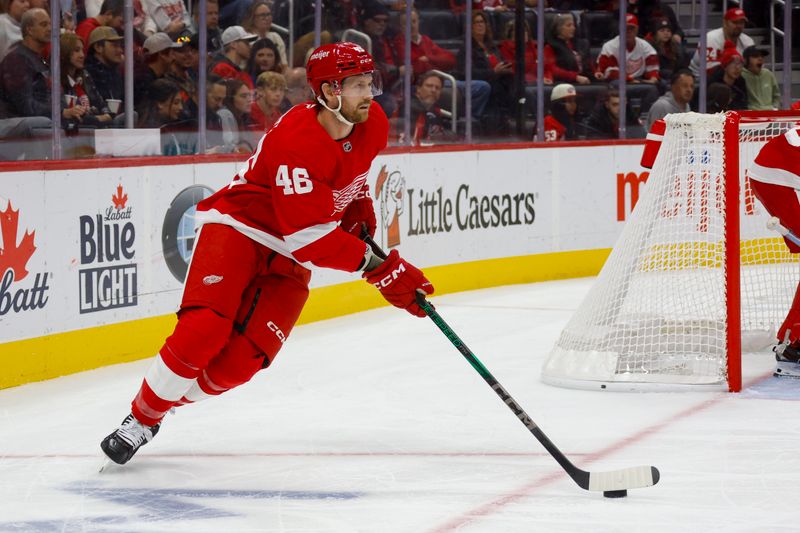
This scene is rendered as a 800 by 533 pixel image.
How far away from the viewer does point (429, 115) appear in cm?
714

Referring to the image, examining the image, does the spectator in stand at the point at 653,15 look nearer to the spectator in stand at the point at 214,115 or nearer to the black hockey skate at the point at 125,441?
the spectator in stand at the point at 214,115

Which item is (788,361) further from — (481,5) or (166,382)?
(481,5)

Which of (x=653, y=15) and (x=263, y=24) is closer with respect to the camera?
(x=263, y=24)

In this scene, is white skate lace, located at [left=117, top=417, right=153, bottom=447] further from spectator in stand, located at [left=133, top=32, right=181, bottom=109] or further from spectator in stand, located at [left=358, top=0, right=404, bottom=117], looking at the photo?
spectator in stand, located at [left=358, top=0, right=404, bottom=117]

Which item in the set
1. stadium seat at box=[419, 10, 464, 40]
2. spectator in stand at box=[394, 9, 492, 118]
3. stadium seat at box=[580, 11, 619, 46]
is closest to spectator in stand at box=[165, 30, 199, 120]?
spectator in stand at box=[394, 9, 492, 118]

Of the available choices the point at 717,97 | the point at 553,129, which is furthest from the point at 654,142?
the point at 717,97

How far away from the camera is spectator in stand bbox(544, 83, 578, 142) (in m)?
7.82

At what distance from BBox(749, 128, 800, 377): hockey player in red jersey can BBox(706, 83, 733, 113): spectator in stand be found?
13.5ft

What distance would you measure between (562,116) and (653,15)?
1359mm

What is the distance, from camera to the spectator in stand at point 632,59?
8.21m

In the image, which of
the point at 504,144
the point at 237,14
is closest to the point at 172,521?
the point at 237,14

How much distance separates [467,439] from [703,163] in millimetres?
1635

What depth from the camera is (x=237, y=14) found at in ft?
19.4

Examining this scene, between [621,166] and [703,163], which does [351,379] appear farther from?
[621,166]
